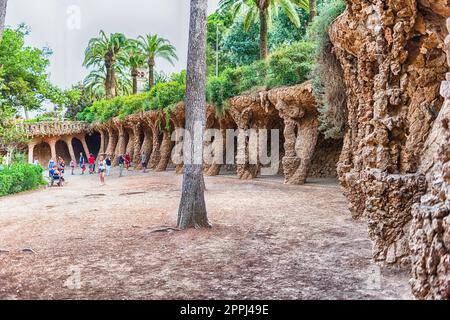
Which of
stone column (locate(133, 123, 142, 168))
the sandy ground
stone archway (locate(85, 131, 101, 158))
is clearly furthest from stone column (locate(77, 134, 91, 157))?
the sandy ground

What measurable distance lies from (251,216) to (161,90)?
19.0 metres

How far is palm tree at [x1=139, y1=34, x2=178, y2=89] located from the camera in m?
37.6

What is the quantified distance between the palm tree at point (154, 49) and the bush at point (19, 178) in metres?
19.3

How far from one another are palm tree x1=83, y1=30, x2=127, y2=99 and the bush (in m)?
24.4

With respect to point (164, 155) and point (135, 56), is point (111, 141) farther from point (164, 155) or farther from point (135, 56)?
point (164, 155)

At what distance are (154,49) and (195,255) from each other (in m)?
34.2

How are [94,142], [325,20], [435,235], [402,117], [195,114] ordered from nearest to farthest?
[435,235] → [402,117] → [195,114] → [325,20] → [94,142]

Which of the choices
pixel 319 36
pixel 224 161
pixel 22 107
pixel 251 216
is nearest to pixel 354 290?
pixel 251 216

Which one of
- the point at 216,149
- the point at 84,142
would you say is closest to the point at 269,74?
the point at 216,149

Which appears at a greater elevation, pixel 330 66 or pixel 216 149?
pixel 330 66

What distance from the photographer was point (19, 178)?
60.0 ft

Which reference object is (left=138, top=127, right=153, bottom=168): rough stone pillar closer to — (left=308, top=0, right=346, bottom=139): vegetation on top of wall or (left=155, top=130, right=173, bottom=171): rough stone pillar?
(left=155, top=130, right=173, bottom=171): rough stone pillar

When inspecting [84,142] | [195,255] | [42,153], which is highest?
[84,142]
